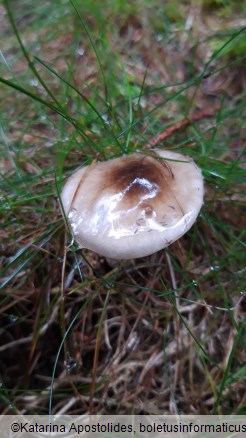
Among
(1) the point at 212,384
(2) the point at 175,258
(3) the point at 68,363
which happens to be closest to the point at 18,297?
(3) the point at 68,363

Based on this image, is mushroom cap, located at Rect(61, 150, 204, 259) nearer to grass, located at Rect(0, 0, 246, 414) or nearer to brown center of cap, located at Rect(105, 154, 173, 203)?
brown center of cap, located at Rect(105, 154, 173, 203)

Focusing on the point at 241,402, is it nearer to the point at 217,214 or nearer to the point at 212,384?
the point at 212,384

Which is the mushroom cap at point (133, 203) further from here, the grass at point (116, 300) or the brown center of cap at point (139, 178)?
the grass at point (116, 300)

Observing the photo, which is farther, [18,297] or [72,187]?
[18,297]

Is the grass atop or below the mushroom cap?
below

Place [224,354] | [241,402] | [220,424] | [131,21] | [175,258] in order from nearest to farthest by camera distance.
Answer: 1. [220,424]
2. [241,402]
3. [224,354]
4. [175,258]
5. [131,21]

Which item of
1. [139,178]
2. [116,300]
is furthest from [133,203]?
[116,300]

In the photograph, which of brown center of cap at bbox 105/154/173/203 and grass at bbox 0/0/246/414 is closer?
brown center of cap at bbox 105/154/173/203

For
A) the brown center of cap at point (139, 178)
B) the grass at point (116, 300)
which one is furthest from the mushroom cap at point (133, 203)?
the grass at point (116, 300)

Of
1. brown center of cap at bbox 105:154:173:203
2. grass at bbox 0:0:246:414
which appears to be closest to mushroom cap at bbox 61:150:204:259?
brown center of cap at bbox 105:154:173:203
